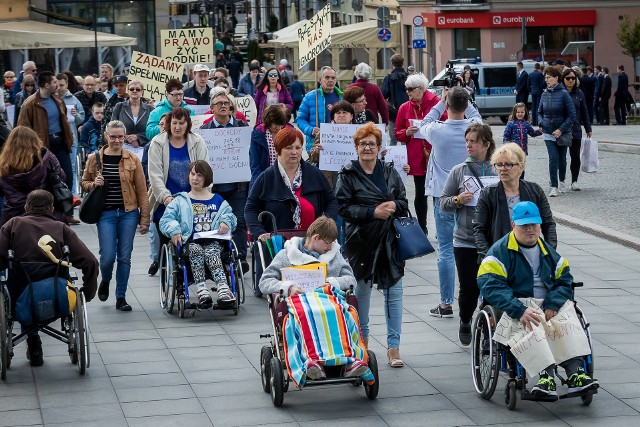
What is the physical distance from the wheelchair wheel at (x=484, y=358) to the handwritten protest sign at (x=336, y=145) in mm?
4500

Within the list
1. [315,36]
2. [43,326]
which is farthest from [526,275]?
[315,36]

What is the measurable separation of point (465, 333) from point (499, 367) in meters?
1.84

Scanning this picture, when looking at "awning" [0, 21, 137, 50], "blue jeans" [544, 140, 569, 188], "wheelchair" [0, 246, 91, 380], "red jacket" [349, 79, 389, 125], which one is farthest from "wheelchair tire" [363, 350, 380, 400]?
"awning" [0, 21, 137, 50]

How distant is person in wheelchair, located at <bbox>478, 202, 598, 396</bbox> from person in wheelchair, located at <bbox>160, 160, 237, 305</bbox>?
11.4 feet

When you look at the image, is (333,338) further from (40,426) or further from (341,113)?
(341,113)

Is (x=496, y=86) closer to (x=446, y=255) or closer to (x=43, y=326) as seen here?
(x=446, y=255)

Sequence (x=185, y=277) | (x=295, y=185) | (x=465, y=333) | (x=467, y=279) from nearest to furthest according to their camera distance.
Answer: (x=467, y=279) → (x=465, y=333) → (x=295, y=185) → (x=185, y=277)

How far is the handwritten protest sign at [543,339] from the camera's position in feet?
26.7

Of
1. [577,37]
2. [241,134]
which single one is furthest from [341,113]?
[577,37]

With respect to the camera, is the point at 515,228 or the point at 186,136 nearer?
the point at 515,228

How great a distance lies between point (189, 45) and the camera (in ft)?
67.2

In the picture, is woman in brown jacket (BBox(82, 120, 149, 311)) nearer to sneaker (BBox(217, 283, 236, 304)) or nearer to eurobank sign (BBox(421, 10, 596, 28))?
sneaker (BBox(217, 283, 236, 304))

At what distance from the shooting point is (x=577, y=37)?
51688 millimetres

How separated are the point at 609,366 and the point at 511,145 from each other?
176 centimetres
